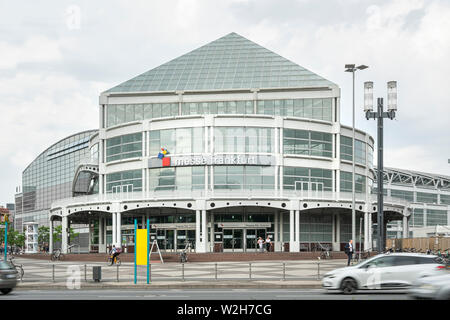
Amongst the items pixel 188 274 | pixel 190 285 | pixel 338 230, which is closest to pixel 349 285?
pixel 190 285

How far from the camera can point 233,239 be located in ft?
192

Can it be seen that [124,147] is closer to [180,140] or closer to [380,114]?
[180,140]

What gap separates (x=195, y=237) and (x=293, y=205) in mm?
11039

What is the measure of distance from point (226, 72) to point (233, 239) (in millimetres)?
21444

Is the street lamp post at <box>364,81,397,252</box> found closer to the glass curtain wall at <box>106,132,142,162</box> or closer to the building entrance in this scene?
the building entrance

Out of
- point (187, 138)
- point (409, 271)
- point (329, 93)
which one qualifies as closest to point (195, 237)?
point (187, 138)

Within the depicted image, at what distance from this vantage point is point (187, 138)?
59.8m

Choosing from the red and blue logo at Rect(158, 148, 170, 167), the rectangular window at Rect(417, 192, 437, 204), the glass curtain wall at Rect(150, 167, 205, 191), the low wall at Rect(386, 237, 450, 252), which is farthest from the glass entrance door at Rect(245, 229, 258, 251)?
the rectangular window at Rect(417, 192, 437, 204)

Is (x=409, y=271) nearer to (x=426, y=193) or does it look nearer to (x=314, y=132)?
(x=314, y=132)

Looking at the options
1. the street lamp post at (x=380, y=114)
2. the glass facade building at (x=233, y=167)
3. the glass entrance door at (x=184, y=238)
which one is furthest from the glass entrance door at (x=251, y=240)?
the street lamp post at (x=380, y=114)

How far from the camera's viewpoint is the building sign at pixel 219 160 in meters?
58.2

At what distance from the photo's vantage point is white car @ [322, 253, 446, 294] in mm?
19672

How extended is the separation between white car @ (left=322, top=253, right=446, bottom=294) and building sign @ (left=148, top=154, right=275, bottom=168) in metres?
38.3

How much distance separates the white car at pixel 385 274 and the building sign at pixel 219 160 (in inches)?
1507
